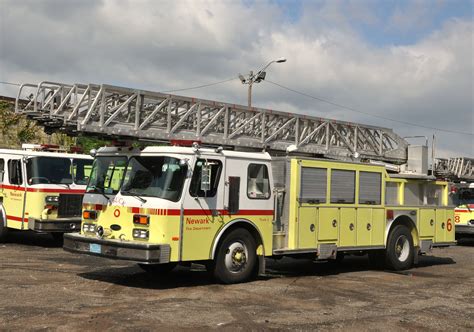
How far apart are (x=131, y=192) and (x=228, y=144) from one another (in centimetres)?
358

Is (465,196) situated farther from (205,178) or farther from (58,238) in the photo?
(205,178)

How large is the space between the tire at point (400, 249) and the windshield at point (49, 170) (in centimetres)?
780

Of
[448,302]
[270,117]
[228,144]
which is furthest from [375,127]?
[448,302]

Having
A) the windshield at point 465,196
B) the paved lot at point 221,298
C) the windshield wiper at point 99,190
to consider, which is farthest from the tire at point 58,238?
the windshield at point 465,196

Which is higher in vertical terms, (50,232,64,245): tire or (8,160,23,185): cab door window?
(8,160,23,185): cab door window

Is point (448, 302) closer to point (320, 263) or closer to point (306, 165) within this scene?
point (306, 165)

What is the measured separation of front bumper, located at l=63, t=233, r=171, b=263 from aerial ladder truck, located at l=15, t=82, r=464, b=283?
17mm

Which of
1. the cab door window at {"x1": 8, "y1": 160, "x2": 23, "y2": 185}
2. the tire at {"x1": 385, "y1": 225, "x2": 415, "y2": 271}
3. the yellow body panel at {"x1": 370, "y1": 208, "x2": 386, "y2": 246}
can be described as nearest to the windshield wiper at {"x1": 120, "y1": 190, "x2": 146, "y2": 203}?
the yellow body panel at {"x1": 370, "y1": 208, "x2": 386, "y2": 246}

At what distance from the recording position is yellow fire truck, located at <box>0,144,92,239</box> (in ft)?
46.3

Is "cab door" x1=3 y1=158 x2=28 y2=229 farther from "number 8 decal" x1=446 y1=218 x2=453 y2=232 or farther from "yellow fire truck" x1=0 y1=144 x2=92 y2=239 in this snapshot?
"number 8 decal" x1=446 y1=218 x2=453 y2=232

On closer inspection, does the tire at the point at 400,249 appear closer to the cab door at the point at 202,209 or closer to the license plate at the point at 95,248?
the cab door at the point at 202,209

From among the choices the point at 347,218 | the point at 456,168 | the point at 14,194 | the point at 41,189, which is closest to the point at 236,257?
the point at 347,218

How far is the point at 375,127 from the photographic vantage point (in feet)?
52.2

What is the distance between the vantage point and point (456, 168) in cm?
2178
